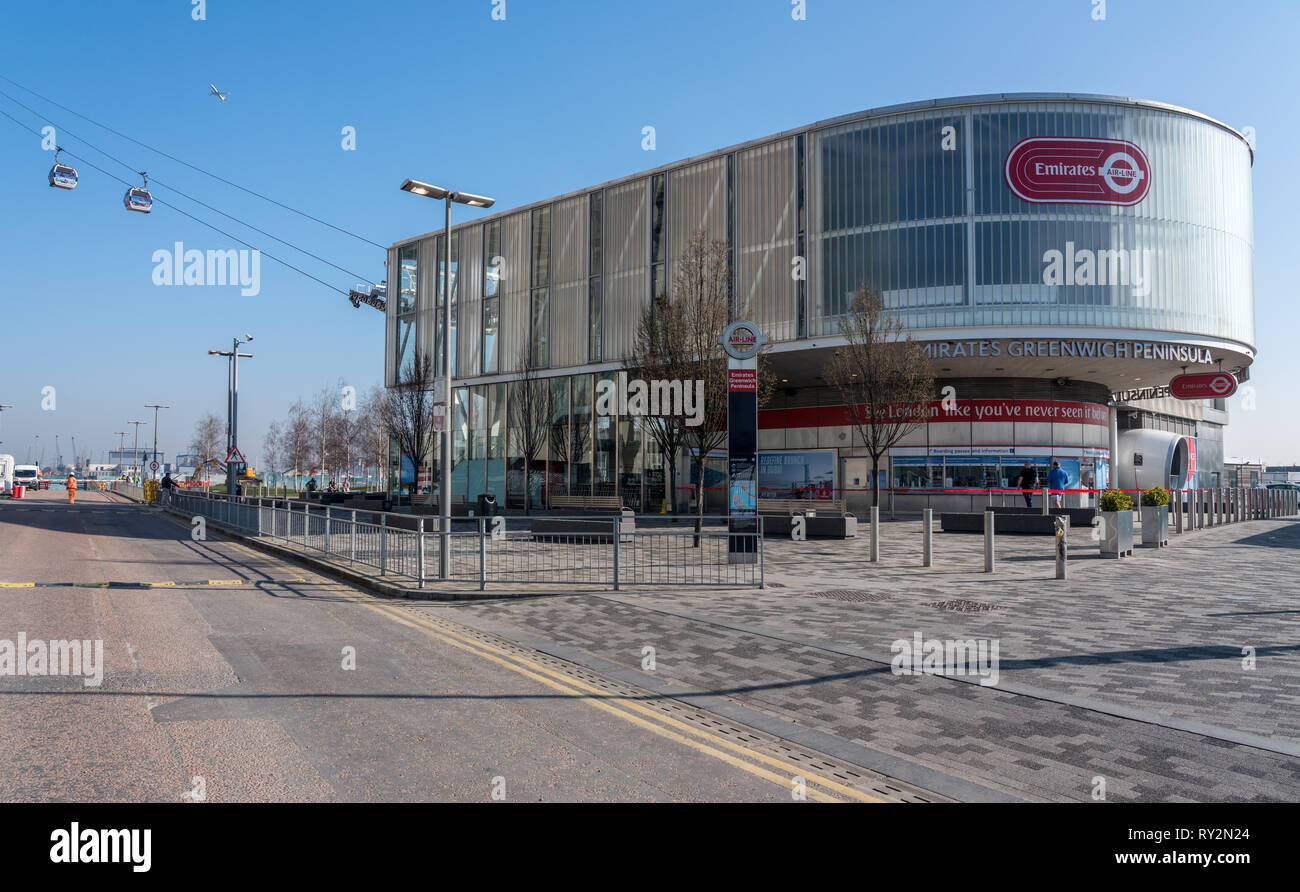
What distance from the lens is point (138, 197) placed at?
24.8 metres

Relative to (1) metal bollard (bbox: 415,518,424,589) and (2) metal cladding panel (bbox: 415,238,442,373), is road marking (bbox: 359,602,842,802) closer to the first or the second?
(1) metal bollard (bbox: 415,518,424,589)

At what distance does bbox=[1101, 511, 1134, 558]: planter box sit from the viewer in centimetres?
1636

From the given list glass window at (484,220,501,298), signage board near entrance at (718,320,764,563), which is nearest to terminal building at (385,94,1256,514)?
glass window at (484,220,501,298)

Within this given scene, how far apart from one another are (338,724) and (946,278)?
91.1 ft

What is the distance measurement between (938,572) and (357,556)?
35.9 ft

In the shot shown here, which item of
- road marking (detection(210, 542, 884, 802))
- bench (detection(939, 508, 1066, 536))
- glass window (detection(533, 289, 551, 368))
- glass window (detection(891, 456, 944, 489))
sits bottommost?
road marking (detection(210, 542, 884, 802))

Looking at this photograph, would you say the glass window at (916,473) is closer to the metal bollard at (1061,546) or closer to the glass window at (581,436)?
the glass window at (581,436)

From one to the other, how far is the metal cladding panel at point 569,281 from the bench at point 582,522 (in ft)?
34.4

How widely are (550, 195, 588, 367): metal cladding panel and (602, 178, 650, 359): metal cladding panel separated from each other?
1602 millimetres

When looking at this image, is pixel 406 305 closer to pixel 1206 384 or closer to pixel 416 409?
pixel 416 409

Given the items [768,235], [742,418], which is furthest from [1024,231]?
[742,418]

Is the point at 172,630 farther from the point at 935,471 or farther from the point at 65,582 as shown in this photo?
the point at 935,471

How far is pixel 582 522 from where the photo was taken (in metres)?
18.7
